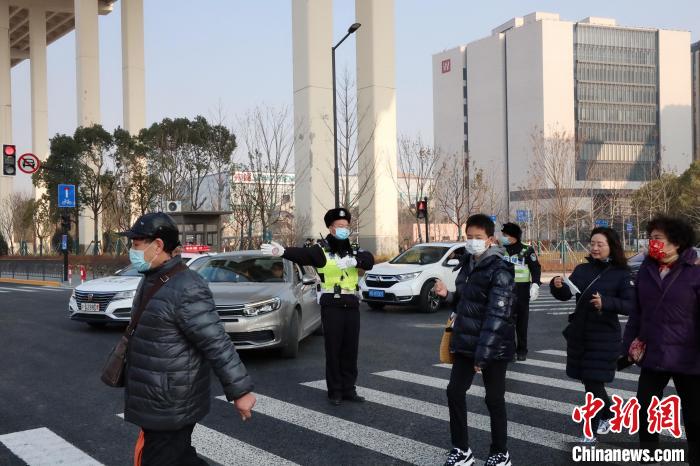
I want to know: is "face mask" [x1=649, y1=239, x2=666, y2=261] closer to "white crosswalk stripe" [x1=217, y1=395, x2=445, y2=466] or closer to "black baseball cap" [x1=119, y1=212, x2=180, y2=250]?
"white crosswalk stripe" [x1=217, y1=395, x2=445, y2=466]

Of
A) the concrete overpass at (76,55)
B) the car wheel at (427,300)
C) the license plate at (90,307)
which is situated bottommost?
the car wheel at (427,300)

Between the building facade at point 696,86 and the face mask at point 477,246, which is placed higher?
the building facade at point 696,86

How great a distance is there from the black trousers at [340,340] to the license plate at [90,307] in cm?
704

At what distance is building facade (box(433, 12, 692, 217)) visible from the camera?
329ft

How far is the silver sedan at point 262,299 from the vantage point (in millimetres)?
9141

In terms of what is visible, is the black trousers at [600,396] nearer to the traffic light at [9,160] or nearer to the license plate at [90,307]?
the license plate at [90,307]

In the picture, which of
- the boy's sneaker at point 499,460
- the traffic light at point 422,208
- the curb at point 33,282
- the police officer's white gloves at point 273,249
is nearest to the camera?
the boy's sneaker at point 499,460

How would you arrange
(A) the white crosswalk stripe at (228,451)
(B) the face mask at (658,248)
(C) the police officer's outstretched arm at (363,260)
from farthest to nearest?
1. (C) the police officer's outstretched arm at (363,260)
2. (A) the white crosswalk stripe at (228,451)
3. (B) the face mask at (658,248)

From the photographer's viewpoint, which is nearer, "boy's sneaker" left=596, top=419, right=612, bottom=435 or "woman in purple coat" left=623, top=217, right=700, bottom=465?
"woman in purple coat" left=623, top=217, right=700, bottom=465

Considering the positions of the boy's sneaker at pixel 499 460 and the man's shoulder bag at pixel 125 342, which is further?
the boy's sneaker at pixel 499 460

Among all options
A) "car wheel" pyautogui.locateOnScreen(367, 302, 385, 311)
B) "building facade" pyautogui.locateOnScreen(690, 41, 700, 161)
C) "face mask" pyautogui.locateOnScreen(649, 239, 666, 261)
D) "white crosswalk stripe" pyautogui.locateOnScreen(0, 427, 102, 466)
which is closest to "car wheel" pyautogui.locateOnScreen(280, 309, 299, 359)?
"white crosswalk stripe" pyautogui.locateOnScreen(0, 427, 102, 466)

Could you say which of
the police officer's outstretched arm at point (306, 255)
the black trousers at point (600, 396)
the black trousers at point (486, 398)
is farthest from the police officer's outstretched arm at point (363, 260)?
the black trousers at point (600, 396)

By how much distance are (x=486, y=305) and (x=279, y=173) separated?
92.7 ft

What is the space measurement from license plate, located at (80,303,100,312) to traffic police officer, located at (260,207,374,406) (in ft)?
23.1
